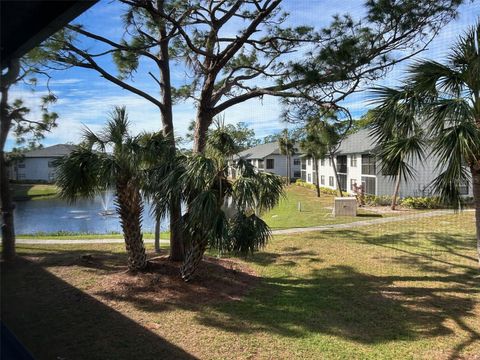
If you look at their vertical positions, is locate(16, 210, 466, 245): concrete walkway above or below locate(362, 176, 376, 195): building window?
below

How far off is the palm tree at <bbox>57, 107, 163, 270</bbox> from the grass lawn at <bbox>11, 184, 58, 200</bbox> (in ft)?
2.15

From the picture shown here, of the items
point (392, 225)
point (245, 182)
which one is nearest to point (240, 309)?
point (245, 182)

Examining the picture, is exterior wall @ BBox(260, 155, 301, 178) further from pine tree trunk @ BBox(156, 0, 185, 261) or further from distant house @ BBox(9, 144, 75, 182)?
distant house @ BBox(9, 144, 75, 182)

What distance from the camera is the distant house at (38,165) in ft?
6.61

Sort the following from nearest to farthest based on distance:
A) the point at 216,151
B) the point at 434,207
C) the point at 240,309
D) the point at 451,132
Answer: the point at 451,132 < the point at 240,309 < the point at 216,151 < the point at 434,207

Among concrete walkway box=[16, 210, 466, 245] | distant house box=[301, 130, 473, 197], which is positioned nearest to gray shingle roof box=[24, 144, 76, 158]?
concrete walkway box=[16, 210, 466, 245]

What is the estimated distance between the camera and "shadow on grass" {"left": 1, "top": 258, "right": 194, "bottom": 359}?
195cm

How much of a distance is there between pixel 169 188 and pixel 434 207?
1247cm

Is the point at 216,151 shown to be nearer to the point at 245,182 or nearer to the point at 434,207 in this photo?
the point at 245,182

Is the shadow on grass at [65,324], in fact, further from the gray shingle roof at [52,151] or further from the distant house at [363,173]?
the distant house at [363,173]

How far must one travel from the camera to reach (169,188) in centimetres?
427

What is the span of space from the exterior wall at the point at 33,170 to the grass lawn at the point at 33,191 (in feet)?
0.18

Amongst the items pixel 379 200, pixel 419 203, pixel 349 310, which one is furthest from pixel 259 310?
pixel 379 200

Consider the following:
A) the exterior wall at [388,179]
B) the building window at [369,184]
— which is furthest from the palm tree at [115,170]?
the building window at [369,184]
